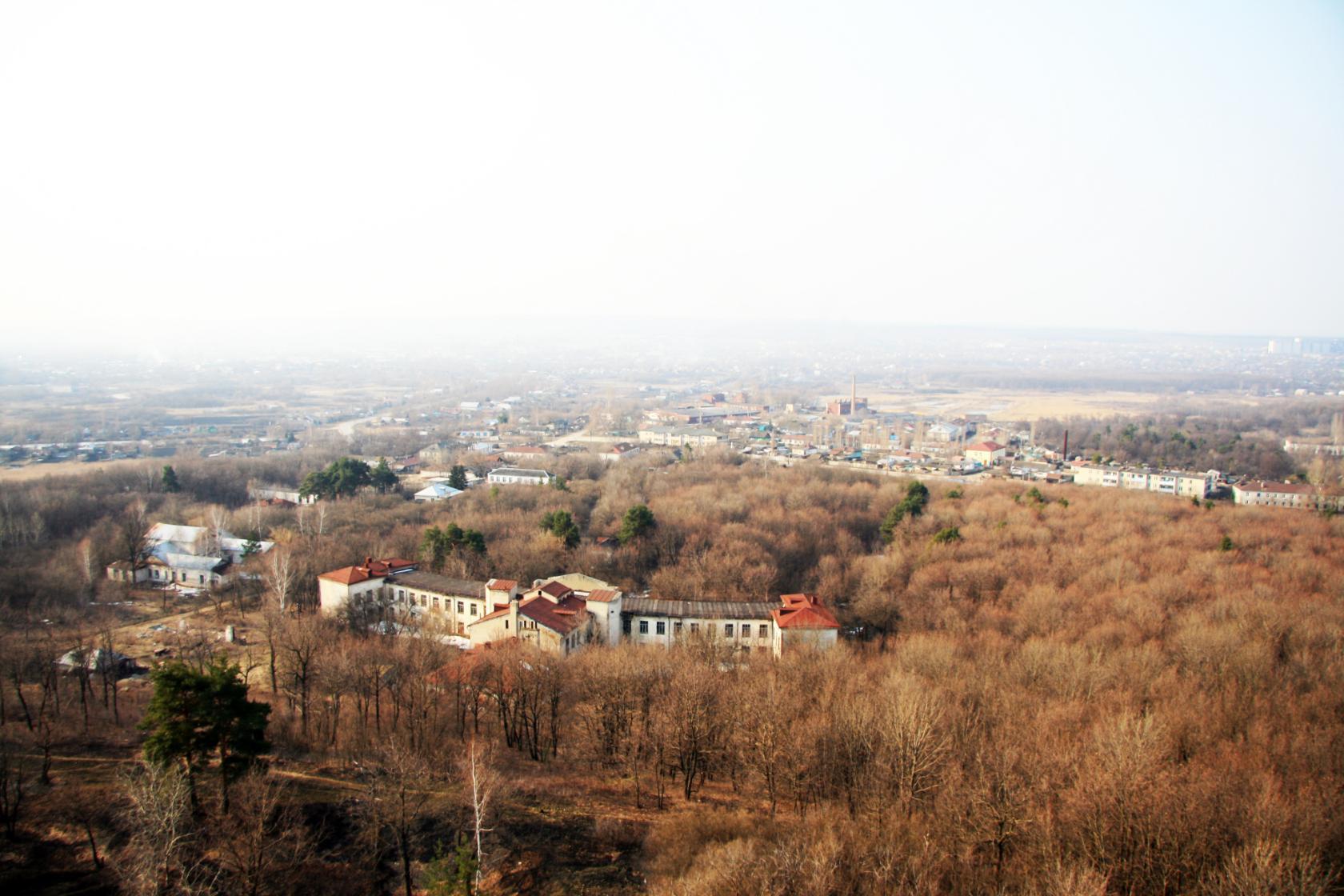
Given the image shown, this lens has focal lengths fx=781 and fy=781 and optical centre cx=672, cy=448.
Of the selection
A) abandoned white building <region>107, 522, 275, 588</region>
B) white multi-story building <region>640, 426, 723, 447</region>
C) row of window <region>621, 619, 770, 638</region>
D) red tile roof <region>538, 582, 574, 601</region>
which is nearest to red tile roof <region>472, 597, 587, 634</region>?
red tile roof <region>538, 582, 574, 601</region>

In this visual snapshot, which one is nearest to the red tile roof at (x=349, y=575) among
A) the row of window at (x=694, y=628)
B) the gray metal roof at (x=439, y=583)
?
the gray metal roof at (x=439, y=583)

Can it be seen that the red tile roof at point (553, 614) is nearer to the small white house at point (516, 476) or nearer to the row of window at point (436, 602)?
the row of window at point (436, 602)

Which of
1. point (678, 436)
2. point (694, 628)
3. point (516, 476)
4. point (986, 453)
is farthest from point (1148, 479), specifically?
point (516, 476)

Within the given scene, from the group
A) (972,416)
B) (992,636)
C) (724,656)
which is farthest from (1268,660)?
(972,416)

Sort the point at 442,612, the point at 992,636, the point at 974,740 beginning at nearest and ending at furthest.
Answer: the point at 974,740 < the point at 992,636 < the point at 442,612

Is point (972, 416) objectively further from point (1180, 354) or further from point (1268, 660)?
point (1180, 354)

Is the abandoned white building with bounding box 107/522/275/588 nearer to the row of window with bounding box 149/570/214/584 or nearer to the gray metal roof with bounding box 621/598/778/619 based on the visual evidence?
the row of window with bounding box 149/570/214/584
